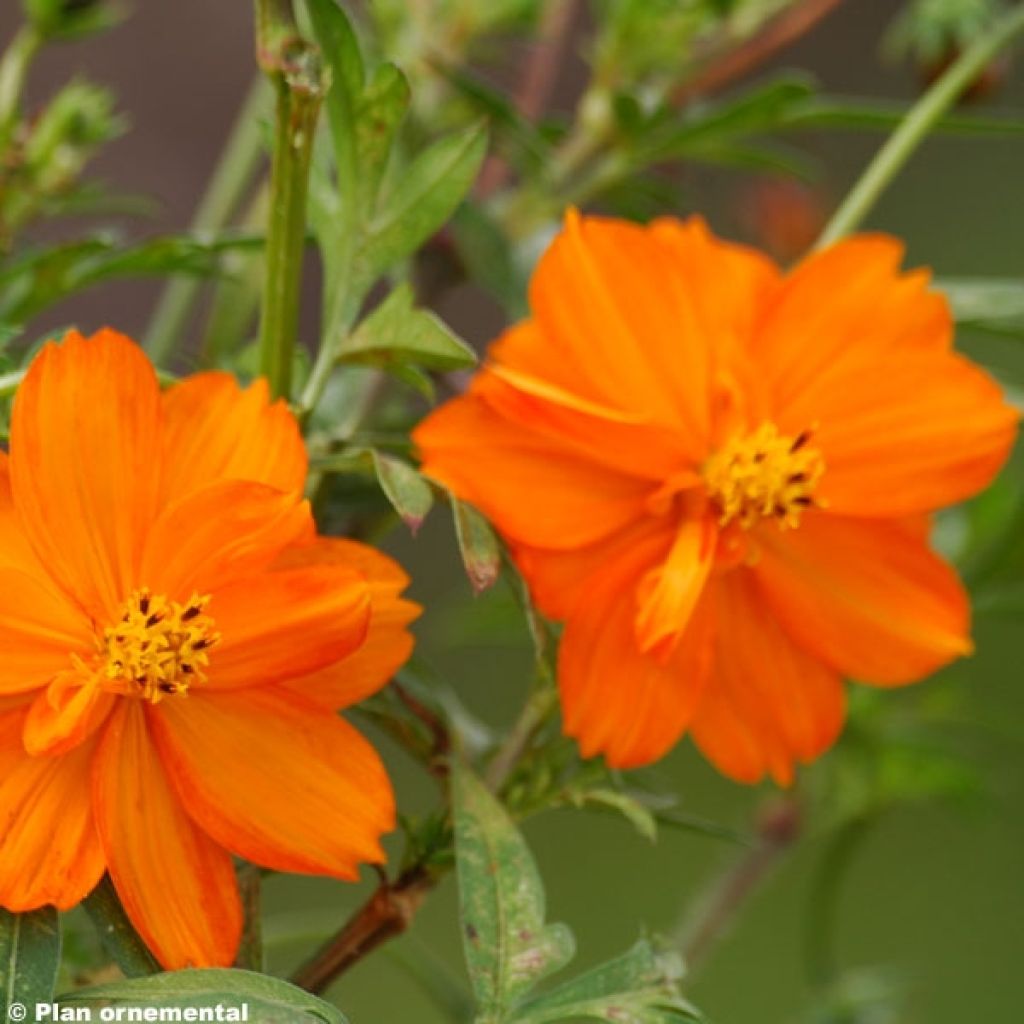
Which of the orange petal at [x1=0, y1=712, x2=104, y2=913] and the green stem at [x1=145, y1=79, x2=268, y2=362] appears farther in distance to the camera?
the green stem at [x1=145, y1=79, x2=268, y2=362]

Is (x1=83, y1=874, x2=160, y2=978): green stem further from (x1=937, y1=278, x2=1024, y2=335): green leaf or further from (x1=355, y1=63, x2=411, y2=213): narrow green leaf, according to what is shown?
(x1=937, y1=278, x2=1024, y2=335): green leaf

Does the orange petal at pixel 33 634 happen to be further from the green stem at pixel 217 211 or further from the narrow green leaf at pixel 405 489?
the green stem at pixel 217 211

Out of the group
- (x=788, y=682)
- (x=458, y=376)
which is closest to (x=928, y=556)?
(x=788, y=682)

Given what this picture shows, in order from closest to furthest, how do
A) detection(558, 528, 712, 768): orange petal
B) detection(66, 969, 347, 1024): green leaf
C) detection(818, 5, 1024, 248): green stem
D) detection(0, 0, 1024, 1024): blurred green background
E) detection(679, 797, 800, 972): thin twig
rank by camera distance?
detection(66, 969, 347, 1024): green leaf
detection(558, 528, 712, 768): orange petal
detection(818, 5, 1024, 248): green stem
detection(679, 797, 800, 972): thin twig
detection(0, 0, 1024, 1024): blurred green background

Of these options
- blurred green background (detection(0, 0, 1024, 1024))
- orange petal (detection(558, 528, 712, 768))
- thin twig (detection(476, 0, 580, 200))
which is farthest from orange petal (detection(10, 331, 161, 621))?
blurred green background (detection(0, 0, 1024, 1024))

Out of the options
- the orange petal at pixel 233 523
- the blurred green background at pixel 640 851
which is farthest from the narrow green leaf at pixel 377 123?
the blurred green background at pixel 640 851

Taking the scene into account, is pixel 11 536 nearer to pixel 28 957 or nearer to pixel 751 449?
pixel 28 957

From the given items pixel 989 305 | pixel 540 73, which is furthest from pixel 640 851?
pixel 989 305
